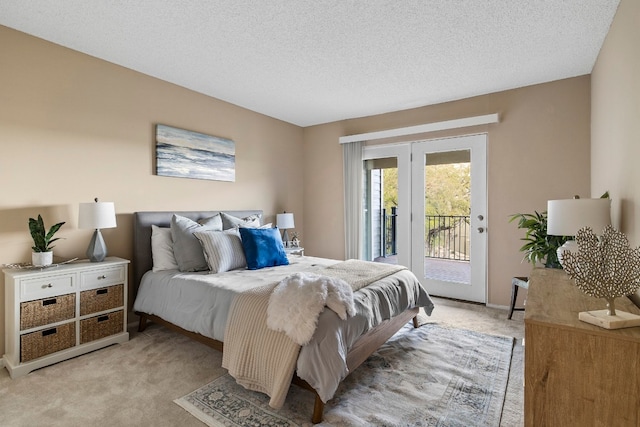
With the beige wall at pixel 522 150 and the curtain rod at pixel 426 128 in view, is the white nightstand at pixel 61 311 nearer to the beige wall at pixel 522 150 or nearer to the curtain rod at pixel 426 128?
the curtain rod at pixel 426 128

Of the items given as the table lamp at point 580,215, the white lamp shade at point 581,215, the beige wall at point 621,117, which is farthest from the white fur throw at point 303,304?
the beige wall at point 621,117

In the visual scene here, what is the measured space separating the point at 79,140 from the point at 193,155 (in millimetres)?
1085

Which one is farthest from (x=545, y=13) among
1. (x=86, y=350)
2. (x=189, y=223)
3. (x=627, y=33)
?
(x=86, y=350)

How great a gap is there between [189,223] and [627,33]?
3597 mm

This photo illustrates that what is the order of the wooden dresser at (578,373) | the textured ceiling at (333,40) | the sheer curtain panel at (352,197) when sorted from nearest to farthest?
the wooden dresser at (578,373) → the textured ceiling at (333,40) → the sheer curtain panel at (352,197)

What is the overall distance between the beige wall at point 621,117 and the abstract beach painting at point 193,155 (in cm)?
369

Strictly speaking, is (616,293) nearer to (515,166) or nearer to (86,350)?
(515,166)

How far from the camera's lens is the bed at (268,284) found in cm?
177

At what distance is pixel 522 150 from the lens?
357 centimetres

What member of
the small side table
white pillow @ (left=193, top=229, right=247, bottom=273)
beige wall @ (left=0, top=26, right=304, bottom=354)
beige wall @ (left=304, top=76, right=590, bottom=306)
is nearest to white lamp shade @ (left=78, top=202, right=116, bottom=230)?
beige wall @ (left=0, top=26, right=304, bottom=354)

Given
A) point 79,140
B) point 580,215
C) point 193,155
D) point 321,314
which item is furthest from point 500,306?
point 79,140

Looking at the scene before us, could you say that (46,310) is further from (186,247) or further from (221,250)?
(221,250)

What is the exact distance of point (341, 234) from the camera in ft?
16.2

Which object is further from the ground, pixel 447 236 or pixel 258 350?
pixel 447 236
